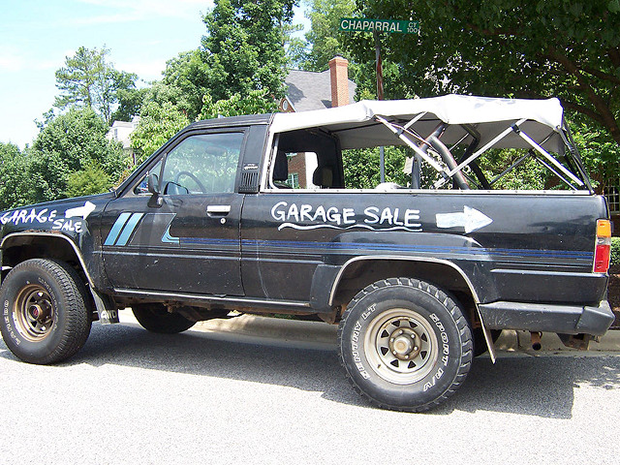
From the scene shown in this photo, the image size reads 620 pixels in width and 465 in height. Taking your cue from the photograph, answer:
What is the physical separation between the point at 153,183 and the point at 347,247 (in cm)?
179

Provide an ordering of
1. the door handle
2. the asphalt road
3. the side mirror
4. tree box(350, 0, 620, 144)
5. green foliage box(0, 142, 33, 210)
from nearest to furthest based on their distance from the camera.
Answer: the asphalt road → the door handle → the side mirror → tree box(350, 0, 620, 144) → green foliage box(0, 142, 33, 210)

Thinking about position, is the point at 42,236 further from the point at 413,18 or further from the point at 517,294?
the point at 413,18

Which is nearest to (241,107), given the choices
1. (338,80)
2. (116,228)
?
(116,228)

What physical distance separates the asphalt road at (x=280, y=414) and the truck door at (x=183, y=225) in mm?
873

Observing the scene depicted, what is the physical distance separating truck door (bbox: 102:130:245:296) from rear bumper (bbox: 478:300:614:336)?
200 cm

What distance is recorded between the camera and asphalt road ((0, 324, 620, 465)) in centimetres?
334

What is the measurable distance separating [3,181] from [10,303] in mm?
43923

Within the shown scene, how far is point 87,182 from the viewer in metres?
33.8

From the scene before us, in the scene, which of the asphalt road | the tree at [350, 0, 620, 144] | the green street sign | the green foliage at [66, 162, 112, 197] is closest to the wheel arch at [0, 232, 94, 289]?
the asphalt road

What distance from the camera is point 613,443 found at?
135 inches

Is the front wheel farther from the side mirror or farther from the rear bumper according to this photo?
the side mirror

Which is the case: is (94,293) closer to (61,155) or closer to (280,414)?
(280,414)

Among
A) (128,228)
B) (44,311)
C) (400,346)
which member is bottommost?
(400,346)

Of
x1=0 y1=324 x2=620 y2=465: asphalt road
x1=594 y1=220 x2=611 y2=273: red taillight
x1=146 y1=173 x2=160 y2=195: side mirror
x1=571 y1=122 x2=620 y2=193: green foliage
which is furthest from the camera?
x1=571 y1=122 x2=620 y2=193: green foliage
